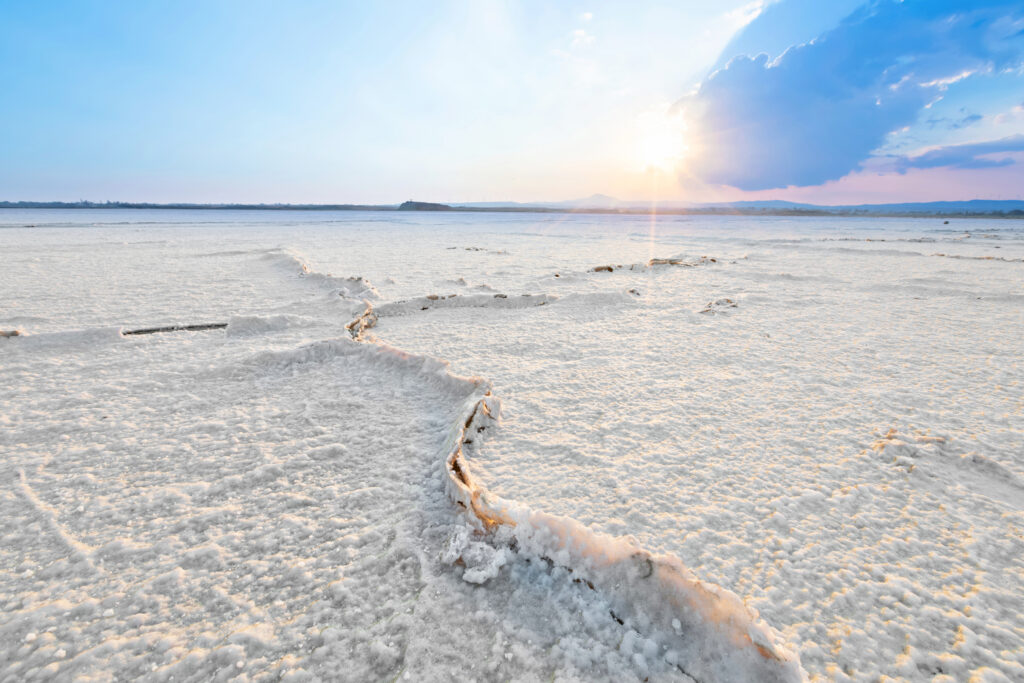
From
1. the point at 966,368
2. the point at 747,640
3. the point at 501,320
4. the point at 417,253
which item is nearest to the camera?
the point at 747,640

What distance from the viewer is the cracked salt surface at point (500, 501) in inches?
35.3

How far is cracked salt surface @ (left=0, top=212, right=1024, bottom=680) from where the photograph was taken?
0.90 m

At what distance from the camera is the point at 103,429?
5.67 feet

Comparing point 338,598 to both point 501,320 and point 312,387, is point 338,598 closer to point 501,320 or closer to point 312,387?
point 312,387

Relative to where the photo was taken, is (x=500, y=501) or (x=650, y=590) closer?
(x=650, y=590)

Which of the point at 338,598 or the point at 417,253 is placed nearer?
the point at 338,598

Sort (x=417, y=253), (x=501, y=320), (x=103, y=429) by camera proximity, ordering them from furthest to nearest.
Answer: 1. (x=417, y=253)
2. (x=501, y=320)
3. (x=103, y=429)

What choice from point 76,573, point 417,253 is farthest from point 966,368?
point 417,253

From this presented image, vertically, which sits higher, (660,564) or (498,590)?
(660,564)

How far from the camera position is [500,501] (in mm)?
1211

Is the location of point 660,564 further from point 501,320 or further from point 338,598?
point 501,320

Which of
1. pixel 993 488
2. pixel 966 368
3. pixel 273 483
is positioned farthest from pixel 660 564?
pixel 966 368

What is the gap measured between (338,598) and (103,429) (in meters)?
1.43

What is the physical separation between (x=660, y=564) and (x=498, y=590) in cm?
38
